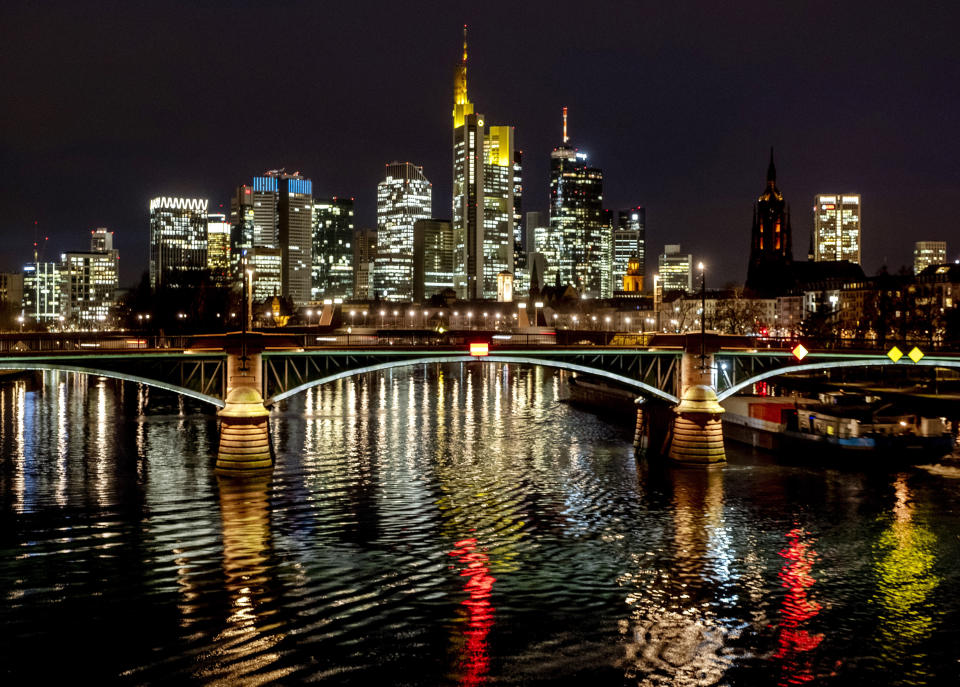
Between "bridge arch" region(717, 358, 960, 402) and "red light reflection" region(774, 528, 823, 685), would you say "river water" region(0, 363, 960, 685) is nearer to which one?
"red light reflection" region(774, 528, 823, 685)

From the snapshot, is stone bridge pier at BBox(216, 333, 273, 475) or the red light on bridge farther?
the red light on bridge

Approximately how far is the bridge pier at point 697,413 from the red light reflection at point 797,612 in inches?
680

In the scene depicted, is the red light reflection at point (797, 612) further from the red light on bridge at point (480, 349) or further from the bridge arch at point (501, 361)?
the red light on bridge at point (480, 349)

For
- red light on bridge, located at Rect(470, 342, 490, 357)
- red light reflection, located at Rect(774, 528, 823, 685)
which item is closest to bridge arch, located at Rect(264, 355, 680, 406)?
red light on bridge, located at Rect(470, 342, 490, 357)

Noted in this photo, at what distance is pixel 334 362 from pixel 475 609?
1110 inches

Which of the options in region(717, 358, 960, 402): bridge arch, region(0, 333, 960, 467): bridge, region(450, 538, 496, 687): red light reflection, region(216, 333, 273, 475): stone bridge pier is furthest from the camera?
region(717, 358, 960, 402): bridge arch

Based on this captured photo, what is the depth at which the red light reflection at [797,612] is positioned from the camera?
28484mm

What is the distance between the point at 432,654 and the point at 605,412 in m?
67.5

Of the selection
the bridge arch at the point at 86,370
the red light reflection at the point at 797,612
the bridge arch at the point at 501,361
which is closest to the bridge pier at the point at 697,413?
the bridge arch at the point at 501,361

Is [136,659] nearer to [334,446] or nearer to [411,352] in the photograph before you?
[411,352]

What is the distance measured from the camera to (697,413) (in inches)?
2431

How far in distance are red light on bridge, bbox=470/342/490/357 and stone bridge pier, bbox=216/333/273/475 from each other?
13331 mm

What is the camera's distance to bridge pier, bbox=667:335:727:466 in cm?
6091

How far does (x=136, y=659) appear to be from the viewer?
92.6 feet
